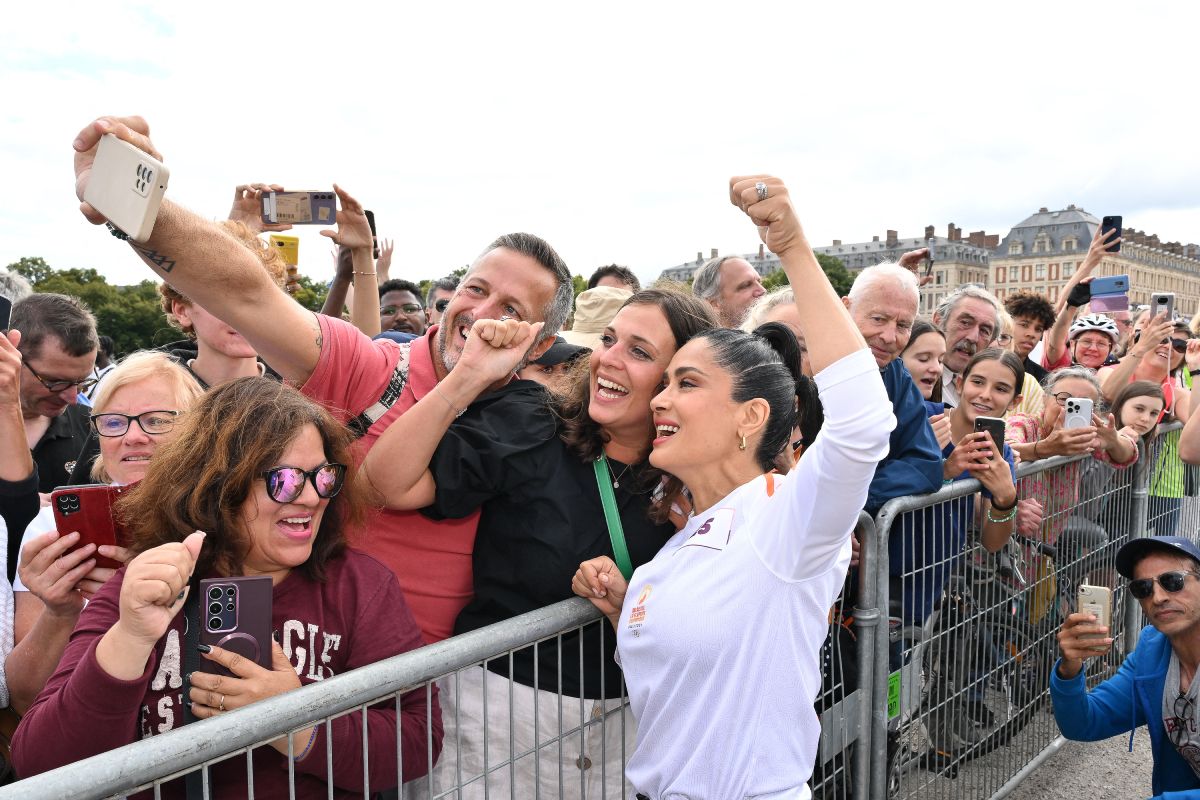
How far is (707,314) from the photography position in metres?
2.69

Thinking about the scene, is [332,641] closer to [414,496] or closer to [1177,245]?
[414,496]

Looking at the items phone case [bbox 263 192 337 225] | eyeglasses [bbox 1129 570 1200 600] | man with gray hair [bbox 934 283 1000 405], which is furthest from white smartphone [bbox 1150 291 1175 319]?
phone case [bbox 263 192 337 225]

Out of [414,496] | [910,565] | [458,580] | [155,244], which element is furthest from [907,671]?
[155,244]

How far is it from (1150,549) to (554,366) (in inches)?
98.3

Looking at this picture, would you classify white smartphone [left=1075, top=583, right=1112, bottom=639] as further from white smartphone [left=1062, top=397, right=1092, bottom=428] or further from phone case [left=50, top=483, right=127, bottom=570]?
phone case [left=50, top=483, right=127, bottom=570]

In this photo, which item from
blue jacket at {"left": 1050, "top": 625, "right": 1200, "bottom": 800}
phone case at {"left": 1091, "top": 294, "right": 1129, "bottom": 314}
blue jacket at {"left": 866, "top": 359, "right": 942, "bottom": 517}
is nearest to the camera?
blue jacket at {"left": 866, "top": 359, "right": 942, "bottom": 517}

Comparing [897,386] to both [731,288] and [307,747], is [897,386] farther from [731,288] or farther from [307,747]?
[307,747]

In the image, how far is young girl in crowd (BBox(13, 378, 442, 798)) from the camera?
170cm

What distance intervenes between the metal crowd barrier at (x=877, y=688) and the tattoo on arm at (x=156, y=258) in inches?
39.3

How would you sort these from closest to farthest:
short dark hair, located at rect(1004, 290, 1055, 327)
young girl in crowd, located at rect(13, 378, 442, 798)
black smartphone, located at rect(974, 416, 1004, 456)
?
1. young girl in crowd, located at rect(13, 378, 442, 798)
2. black smartphone, located at rect(974, 416, 1004, 456)
3. short dark hair, located at rect(1004, 290, 1055, 327)

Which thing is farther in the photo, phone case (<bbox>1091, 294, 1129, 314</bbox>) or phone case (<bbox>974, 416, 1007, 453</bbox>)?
phone case (<bbox>1091, 294, 1129, 314</bbox>)

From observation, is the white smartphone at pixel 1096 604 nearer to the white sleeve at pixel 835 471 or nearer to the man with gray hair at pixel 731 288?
the white sleeve at pixel 835 471

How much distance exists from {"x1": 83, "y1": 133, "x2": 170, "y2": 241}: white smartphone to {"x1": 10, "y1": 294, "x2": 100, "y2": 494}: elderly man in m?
2.23

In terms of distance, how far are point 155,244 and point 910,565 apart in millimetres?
2800
